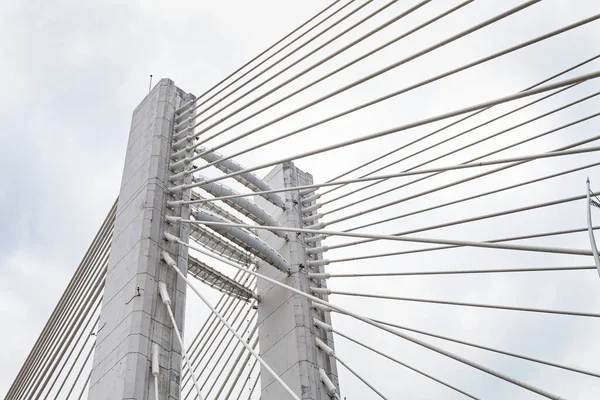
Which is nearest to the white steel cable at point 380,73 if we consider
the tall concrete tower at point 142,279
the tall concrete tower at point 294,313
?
the tall concrete tower at point 142,279

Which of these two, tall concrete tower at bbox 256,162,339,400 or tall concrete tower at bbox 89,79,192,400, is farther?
tall concrete tower at bbox 256,162,339,400

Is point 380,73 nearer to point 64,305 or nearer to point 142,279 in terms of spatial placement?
point 142,279

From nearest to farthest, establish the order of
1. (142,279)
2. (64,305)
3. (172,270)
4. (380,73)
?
(380,73)
(142,279)
(172,270)
(64,305)

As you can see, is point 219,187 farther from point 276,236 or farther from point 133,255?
point 133,255

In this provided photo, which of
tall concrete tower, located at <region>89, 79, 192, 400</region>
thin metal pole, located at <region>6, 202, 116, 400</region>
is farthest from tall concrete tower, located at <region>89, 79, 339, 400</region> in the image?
thin metal pole, located at <region>6, 202, 116, 400</region>

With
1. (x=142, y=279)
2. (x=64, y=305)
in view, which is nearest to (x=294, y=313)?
(x=142, y=279)

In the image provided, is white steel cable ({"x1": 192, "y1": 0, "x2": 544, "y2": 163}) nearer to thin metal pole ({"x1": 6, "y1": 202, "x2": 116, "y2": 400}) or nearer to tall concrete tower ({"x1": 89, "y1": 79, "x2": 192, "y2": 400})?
tall concrete tower ({"x1": 89, "y1": 79, "x2": 192, "y2": 400})

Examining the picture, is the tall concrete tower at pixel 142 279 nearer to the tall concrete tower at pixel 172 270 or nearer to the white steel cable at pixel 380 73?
the tall concrete tower at pixel 172 270

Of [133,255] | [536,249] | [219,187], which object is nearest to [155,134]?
[219,187]

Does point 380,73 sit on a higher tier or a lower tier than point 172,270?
higher

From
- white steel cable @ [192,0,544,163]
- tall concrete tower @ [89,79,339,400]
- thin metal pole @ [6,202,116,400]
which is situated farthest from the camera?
thin metal pole @ [6,202,116,400]

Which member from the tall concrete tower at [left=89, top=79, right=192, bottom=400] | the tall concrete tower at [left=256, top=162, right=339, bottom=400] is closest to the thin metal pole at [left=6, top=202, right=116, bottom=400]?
the tall concrete tower at [left=89, top=79, right=192, bottom=400]

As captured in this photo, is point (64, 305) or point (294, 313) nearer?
point (294, 313)

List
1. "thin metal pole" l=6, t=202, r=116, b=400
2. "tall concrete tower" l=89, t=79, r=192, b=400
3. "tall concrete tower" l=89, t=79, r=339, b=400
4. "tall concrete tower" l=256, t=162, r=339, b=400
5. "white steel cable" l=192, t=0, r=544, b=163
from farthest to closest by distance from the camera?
"thin metal pole" l=6, t=202, r=116, b=400 → "tall concrete tower" l=256, t=162, r=339, b=400 → "tall concrete tower" l=89, t=79, r=339, b=400 → "tall concrete tower" l=89, t=79, r=192, b=400 → "white steel cable" l=192, t=0, r=544, b=163
